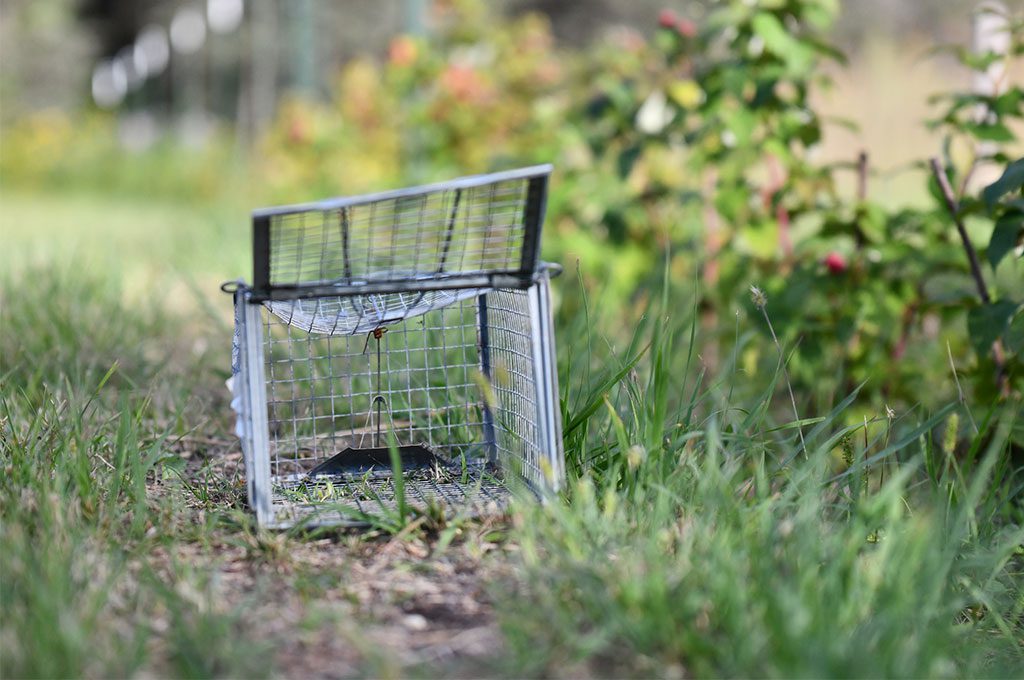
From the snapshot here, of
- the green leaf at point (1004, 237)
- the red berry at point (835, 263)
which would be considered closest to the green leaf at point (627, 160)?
the red berry at point (835, 263)

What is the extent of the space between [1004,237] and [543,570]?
1218 mm

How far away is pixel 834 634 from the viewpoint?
4.15 ft

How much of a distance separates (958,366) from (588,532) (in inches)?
66.2

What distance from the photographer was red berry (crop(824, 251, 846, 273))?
2715 millimetres

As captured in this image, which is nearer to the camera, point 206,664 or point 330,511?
point 206,664

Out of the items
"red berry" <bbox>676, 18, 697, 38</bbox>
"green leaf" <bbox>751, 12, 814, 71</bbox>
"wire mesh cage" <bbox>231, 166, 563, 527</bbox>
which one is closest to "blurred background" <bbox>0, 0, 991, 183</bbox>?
"red berry" <bbox>676, 18, 697, 38</bbox>

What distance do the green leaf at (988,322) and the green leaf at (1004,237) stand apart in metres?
0.17

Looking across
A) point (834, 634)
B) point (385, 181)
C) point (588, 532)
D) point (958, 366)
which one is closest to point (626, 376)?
point (588, 532)

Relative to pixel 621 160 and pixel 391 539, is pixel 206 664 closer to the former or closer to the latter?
pixel 391 539

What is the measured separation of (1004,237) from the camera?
2.13 m

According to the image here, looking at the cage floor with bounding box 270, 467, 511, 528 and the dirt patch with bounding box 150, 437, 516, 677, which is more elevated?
the cage floor with bounding box 270, 467, 511, 528

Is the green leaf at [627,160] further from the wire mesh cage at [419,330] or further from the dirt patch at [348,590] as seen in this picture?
the dirt patch at [348,590]

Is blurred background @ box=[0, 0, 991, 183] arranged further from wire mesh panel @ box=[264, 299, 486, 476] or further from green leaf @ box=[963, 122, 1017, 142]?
green leaf @ box=[963, 122, 1017, 142]

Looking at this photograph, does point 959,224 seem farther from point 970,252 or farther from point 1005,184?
point 1005,184
